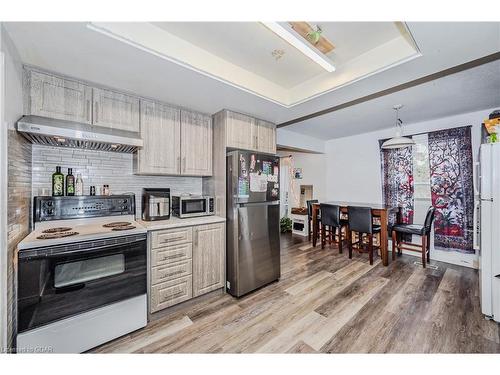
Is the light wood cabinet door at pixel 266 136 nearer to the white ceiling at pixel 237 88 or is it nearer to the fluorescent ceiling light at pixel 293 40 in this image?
the white ceiling at pixel 237 88

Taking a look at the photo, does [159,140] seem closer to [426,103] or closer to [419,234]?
[426,103]

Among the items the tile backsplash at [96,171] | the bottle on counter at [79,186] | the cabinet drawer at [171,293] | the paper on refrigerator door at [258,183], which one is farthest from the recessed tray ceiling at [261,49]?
the cabinet drawer at [171,293]

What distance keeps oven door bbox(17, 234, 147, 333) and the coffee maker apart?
47cm

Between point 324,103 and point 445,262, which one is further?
point 445,262

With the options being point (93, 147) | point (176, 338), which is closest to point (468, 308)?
point (176, 338)

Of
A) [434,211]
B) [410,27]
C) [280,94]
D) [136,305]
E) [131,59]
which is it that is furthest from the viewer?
[434,211]

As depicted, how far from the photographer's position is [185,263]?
7.10 ft

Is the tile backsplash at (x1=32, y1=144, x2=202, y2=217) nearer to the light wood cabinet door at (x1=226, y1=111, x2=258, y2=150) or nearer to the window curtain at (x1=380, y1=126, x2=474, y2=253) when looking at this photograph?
the light wood cabinet door at (x1=226, y1=111, x2=258, y2=150)

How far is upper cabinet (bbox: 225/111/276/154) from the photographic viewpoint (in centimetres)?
255

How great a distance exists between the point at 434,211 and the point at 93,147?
195 inches

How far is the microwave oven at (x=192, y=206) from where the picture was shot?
2403 millimetres

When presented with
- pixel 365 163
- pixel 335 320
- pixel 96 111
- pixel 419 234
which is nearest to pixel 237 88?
pixel 96 111

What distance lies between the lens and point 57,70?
170 cm
